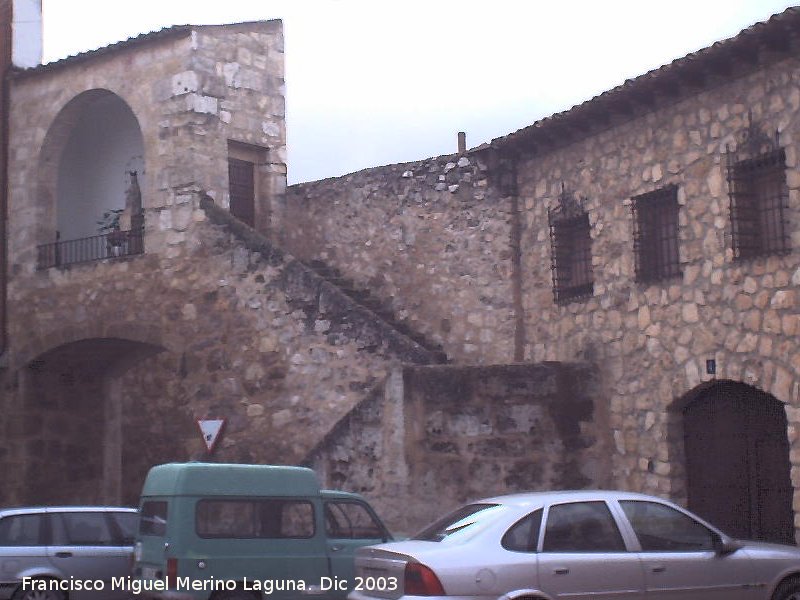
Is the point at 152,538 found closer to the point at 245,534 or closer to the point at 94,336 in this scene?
the point at 245,534

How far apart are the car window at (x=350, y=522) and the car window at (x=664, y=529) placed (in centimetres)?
286

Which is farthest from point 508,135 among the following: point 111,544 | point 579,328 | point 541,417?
point 111,544

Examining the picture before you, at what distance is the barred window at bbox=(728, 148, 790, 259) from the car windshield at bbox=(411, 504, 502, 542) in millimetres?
5174

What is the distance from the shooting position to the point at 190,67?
1794 centimetres

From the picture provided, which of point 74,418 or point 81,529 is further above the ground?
point 74,418

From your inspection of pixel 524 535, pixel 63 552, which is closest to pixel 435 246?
pixel 63 552

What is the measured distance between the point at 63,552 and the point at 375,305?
7174 mm

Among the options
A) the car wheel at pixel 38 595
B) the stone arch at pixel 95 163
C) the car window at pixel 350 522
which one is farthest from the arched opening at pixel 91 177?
the car window at pixel 350 522

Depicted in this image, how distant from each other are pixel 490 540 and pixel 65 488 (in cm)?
1399

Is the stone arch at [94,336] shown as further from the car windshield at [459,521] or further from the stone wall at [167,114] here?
the car windshield at [459,521]

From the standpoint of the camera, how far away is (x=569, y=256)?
15.5 metres

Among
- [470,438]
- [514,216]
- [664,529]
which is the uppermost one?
[514,216]

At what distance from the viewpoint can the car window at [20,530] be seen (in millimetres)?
11414

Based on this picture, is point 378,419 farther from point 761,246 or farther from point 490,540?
point 490,540
